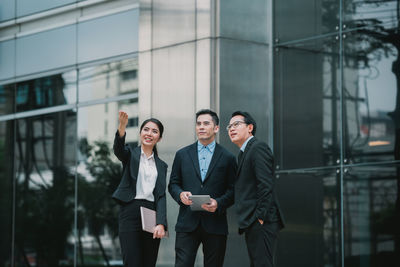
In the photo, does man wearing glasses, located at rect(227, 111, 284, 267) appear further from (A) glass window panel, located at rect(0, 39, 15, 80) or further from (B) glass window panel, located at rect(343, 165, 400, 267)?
(A) glass window panel, located at rect(0, 39, 15, 80)

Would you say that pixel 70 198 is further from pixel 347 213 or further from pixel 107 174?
pixel 347 213

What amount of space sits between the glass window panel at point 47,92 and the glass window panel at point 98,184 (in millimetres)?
506

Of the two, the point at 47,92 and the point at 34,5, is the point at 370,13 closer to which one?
the point at 47,92

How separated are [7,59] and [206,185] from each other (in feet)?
26.8

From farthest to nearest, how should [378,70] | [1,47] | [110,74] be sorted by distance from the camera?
[1,47] → [110,74] → [378,70]

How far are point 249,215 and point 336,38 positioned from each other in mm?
3800

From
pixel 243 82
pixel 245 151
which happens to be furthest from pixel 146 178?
pixel 243 82

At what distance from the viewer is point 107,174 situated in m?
13.5

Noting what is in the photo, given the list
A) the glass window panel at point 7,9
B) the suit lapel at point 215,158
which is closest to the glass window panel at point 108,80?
the glass window panel at point 7,9

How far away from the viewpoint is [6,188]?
15.5 metres

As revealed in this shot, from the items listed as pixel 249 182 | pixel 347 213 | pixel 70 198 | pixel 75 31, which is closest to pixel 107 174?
pixel 70 198

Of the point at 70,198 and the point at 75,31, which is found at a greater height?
the point at 75,31

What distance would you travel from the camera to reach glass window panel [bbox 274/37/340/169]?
10453mm

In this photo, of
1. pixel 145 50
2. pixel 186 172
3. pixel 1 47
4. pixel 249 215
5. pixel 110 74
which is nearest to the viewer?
pixel 249 215
